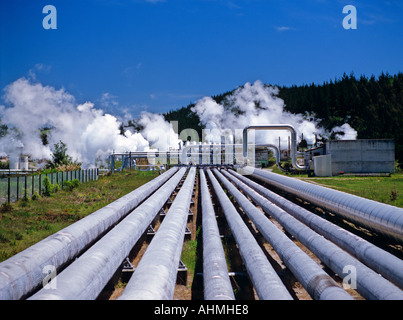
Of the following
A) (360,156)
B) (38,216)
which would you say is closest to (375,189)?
(38,216)

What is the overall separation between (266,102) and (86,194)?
240ft

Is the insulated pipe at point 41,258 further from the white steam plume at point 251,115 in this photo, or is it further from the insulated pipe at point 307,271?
the white steam plume at point 251,115

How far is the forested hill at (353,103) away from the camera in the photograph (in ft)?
269

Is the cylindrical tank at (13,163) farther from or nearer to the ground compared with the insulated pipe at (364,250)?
farther from the ground

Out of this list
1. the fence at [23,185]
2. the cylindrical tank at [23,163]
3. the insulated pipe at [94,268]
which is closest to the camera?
the insulated pipe at [94,268]

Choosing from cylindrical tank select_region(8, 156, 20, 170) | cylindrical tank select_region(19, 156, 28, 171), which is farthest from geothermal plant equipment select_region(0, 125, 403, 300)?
cylindrical tank select_region(19, 156, 28, 171)

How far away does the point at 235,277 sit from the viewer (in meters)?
5.57

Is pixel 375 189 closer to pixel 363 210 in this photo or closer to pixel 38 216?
pixel 363 210

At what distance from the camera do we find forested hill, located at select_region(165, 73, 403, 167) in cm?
8194

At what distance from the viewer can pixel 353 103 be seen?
96812 millimetres

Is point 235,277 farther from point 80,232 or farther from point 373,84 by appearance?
point 373,84

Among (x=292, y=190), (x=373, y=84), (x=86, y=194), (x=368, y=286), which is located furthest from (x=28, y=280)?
(x=373, y=84)

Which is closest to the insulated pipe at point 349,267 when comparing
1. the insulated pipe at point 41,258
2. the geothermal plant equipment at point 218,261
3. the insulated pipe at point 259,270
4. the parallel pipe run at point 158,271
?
the geothermal plant equipment at point 218,261

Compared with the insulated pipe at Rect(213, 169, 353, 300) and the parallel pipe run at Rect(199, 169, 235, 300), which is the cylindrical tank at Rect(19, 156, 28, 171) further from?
the insulated pipe at Rect(213, 169, 353, 300)
